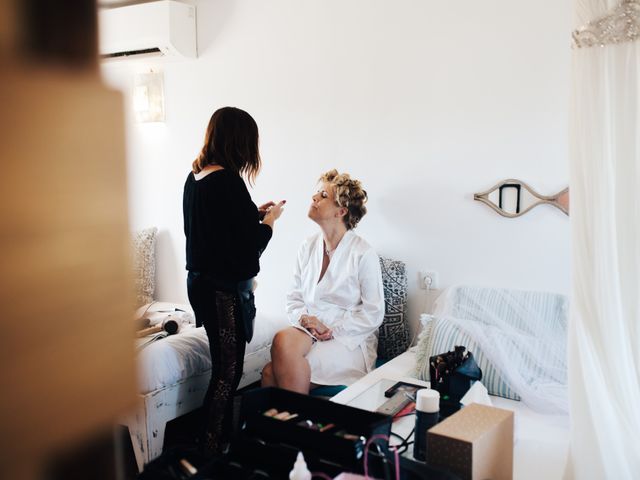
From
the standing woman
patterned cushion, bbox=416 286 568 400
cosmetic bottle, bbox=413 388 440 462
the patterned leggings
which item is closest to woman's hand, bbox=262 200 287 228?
the standing woman

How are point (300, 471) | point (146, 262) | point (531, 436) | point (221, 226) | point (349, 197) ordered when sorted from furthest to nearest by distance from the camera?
point (146, 262), point (349, 197), point (221, 226), point (531, 436), point (300, 471)

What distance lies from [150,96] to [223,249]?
6.67ft

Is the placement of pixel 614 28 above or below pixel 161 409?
above

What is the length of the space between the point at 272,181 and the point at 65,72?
10.7 ft

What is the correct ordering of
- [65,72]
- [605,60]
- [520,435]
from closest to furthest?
[65,72] < [605,60] < [520,435]

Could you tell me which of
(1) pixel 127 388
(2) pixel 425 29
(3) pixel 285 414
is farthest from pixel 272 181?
(1) pixel 127 388

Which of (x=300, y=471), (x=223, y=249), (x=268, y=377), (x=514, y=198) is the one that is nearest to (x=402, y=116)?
(x=514, y=198)

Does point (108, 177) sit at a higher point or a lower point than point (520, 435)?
higher

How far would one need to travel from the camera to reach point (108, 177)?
0.39ft

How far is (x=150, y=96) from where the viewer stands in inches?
146

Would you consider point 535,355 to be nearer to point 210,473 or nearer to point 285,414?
point 285,414

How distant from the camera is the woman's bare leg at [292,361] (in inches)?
97.0

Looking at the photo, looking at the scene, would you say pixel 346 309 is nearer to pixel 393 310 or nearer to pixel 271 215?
pixel 393 310

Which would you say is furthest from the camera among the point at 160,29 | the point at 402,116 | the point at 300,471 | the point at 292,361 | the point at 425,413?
the point at 160,29
